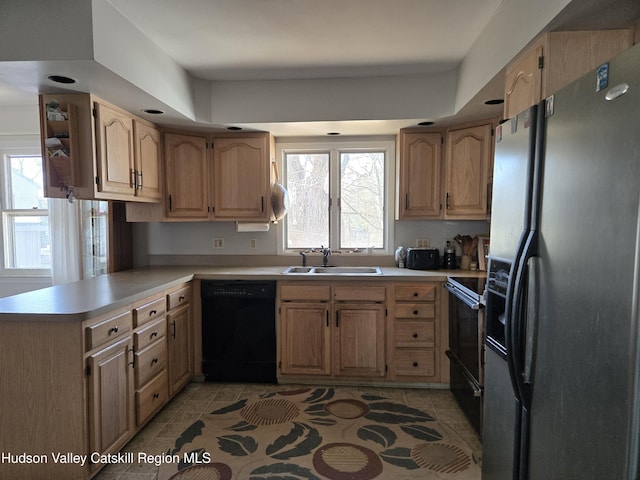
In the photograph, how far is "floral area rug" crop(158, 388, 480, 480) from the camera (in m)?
1.90

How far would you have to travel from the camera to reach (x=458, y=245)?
10.7ft

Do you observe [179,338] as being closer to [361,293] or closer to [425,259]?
[361,293]

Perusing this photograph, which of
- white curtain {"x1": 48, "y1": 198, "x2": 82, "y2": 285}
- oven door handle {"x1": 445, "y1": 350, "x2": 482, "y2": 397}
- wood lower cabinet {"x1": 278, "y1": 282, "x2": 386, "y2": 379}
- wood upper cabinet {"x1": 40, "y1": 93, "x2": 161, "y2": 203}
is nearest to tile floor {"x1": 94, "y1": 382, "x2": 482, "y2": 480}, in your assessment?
wood lower cabinet {"x1": 278, "y1": 282, "x2": 386, "y2": 379}

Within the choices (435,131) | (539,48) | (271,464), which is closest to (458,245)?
(435,131)

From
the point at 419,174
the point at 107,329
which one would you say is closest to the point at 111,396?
the point at 107,329

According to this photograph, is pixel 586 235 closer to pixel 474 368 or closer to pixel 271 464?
pixel 474 368

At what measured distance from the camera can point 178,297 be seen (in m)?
2.67

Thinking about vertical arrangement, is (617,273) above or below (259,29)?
below

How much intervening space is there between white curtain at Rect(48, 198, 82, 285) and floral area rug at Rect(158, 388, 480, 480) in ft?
6.88

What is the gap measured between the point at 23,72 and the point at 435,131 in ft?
9.36

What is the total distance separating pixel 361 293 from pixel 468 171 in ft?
4.42

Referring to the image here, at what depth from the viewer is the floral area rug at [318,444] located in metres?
1.90

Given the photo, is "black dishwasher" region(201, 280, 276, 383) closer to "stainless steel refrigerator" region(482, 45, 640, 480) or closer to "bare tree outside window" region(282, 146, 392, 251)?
"bare tree outside window" region(282, 146, 392, 251)

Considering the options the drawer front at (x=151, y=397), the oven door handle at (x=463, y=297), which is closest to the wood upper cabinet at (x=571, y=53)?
the oven door handle at (x=463, y=297)
